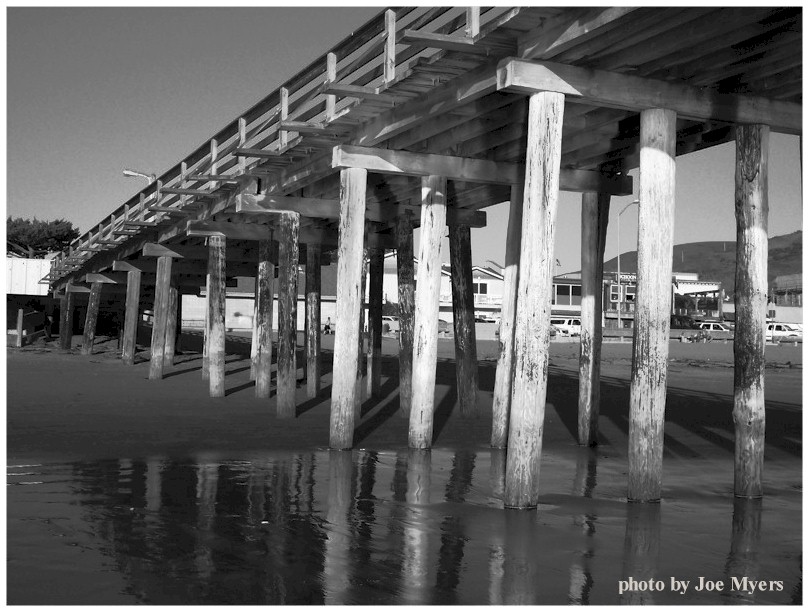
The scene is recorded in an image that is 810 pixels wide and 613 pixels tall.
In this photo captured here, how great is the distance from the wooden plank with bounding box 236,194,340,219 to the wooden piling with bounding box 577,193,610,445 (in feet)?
15.4

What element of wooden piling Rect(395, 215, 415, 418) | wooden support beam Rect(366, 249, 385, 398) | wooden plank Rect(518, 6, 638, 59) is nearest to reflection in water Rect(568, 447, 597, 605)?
wooden plank Rect(518, 6, 638, 59)

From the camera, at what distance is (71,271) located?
34719 millimetres

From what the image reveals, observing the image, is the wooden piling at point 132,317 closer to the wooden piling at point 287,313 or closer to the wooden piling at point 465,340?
the wooden piling at point 287,313

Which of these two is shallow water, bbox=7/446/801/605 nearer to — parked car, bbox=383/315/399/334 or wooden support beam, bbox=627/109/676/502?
wooden support beam, bbox=627/109/676/502

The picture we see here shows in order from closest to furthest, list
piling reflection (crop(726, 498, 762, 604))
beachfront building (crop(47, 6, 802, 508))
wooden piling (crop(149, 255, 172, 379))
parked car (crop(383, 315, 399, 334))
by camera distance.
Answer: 1. piling reflection (crop(726, 498, 762, 604))
2. beachfront building (crop(47, 6, 802, 508))
3. wooden piling (crop(149, 255, 172, 379))
4. parked car (crop(383, 315, 399, 334))

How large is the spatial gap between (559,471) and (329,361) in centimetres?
1805

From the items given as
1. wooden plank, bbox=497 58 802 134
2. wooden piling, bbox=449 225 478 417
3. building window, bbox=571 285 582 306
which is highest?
building window, bbox=571 285 582 306

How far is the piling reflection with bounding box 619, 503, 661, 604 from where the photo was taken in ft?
19.5

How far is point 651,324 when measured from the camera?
28.5ft

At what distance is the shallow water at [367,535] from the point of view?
5.85 m

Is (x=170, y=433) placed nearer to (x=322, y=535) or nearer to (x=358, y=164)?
(x=358, y=164)

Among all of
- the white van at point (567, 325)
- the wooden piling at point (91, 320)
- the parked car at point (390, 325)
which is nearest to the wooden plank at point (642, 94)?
the wooden piling at point (91, 320)

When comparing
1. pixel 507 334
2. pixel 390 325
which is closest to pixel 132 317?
pixel 507 334

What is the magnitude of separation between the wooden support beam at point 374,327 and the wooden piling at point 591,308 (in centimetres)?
645
